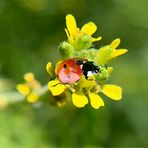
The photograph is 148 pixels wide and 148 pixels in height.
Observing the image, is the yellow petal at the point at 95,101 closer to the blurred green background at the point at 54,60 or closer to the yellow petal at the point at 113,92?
the yellow petal at the point at 113,92

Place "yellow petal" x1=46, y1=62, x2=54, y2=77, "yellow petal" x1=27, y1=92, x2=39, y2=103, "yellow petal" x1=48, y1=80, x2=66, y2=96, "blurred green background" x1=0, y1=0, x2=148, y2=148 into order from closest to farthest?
1. "yellow petal" x1=48, y1=80, x2=66, y2=96
2. "yellow petal" x1=46, y1=62, x2=54, y2=77
3. "yellow petal" x1=27, y1=92, x2=39, y2=103
4. "blurred green background" x1=0, y1=0, x2=148, y2=148

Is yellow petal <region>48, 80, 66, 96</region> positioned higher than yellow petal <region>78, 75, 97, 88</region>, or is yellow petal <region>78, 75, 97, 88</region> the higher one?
yellow petal <region>78, 75, 97, 88</region>

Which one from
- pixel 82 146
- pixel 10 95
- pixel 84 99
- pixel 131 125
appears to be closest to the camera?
pixel 84 99

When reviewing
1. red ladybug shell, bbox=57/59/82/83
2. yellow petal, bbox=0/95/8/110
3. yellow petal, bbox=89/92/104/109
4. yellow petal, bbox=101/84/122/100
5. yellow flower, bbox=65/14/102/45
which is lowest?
yellow petal, bbox=89/92/104/109

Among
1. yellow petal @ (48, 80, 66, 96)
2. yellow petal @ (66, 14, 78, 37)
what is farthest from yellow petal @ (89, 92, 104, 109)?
yellow petal @ (66, 14, 78, 37)

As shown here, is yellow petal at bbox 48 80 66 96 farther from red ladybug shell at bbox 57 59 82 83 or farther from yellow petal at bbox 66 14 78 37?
yellow petal at bbox 66 14 78 37

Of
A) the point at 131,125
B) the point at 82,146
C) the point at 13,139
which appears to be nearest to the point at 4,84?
the point at 13,139

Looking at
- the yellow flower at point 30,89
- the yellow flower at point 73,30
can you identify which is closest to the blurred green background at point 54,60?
the yellow flower at point 30,89

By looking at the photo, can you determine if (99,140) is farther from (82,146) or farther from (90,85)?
(90,85)
